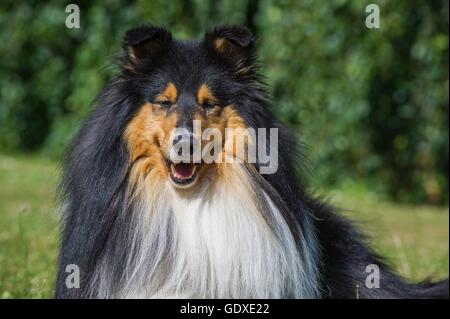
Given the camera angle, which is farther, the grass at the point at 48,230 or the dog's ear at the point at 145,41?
the grass at the point at 48,230

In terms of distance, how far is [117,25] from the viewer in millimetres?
12961

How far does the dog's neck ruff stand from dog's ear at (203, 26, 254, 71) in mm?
621

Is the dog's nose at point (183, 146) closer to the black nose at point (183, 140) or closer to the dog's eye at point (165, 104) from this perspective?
the black nose at point (183, 140)

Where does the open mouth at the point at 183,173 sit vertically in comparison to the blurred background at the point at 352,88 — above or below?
below

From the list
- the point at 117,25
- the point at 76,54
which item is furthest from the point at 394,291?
the point at 76,54

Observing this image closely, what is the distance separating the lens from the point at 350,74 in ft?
36.8

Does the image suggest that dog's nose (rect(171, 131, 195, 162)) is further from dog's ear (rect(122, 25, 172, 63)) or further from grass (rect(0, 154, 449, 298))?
grass (rect(0, 154, 449, 298))

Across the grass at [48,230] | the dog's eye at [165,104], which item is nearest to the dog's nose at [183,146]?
the dog's eye at [165,104]

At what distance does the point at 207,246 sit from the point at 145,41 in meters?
1.10

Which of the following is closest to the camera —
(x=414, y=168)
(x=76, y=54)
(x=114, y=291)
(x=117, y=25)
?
(x=114, y=291)

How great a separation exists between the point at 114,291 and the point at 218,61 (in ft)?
4.27

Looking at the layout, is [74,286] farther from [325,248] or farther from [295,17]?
[295,17]

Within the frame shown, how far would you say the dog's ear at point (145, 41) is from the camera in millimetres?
4352

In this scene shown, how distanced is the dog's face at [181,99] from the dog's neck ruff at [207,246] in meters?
0.12
